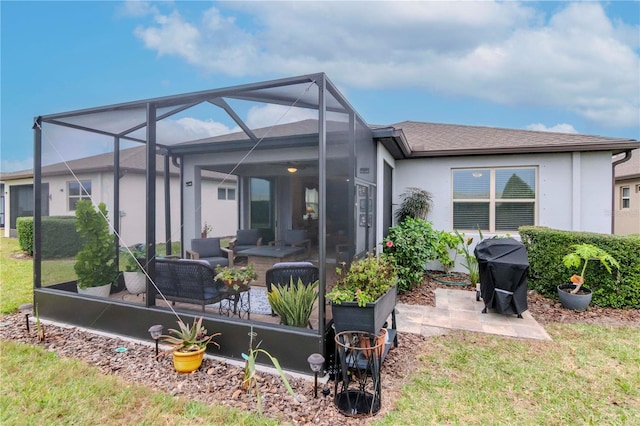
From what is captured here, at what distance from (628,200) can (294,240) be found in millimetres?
13339

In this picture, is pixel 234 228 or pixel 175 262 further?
pixel 234 228

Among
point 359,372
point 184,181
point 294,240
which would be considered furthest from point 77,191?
point 359,372

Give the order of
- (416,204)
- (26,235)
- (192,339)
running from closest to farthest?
(192,339), (416,204), (26,235)

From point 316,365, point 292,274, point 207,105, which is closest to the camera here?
point 316,365

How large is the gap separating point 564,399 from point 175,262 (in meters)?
4.00

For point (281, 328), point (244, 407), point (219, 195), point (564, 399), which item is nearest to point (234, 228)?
point (219, 195)

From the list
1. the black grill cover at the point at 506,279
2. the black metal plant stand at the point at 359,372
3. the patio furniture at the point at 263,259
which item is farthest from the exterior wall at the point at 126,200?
the black grill cover at the point at 506,279

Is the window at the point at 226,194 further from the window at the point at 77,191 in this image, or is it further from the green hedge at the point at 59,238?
the green hedge at the point at 59,238

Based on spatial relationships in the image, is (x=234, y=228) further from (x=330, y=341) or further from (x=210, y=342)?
(x=330, y=341)

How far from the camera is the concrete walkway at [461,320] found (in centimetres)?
396

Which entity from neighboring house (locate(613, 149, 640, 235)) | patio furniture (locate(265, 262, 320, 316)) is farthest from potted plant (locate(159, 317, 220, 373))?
neighboring house (locate(613, 149, 640, 235))

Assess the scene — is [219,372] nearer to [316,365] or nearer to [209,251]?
[316,365]

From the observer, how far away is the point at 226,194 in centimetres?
807

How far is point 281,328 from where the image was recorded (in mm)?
2955
